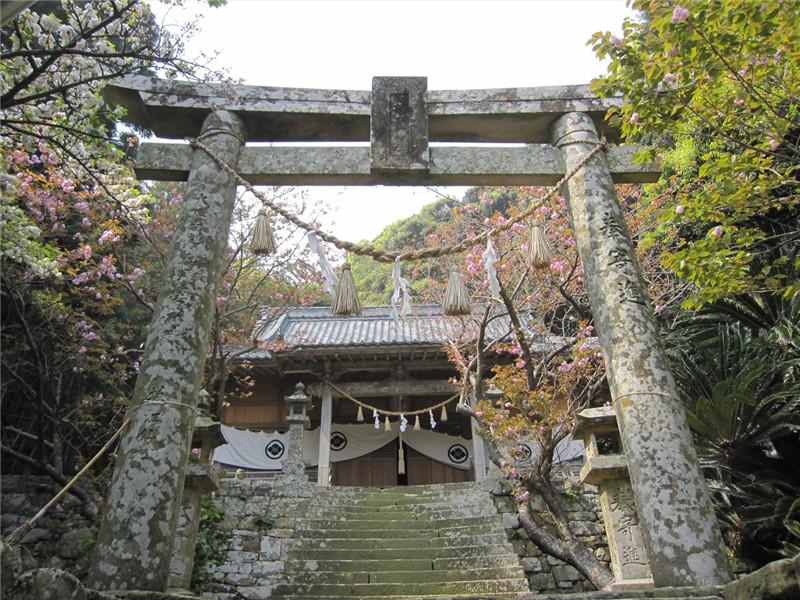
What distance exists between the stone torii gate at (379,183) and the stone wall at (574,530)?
5812 millimetres

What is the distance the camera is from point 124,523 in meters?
3.33

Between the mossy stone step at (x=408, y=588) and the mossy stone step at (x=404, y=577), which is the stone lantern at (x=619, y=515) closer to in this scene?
the mossy stone step at (x=408, y=588)

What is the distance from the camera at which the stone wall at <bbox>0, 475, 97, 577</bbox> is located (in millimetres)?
8805

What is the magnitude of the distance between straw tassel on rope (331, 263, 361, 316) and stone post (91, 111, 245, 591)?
983 mm

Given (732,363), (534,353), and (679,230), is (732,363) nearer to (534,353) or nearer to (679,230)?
(679,230)

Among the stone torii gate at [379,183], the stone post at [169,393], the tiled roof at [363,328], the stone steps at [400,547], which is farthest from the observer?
the tiled roof at [363,328]

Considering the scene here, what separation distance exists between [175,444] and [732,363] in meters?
9.10

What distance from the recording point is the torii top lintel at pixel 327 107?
502 cm

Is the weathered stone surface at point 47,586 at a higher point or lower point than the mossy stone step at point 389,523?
lower

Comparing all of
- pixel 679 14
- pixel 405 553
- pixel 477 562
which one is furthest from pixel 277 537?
pixel 679 14

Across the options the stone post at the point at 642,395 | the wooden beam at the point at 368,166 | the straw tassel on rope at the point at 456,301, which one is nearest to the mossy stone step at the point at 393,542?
the straw tassel on rope at the point at 456,301

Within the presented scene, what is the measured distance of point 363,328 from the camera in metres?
17.9

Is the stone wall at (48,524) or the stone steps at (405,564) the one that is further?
the stone wall at (48,524)

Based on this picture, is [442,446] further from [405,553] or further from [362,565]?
→ [362,565]
